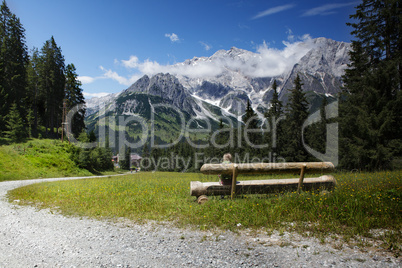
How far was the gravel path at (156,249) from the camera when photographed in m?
4.28

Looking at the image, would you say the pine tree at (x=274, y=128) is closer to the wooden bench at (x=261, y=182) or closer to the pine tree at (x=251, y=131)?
the pine tree at (x=251, y=131)

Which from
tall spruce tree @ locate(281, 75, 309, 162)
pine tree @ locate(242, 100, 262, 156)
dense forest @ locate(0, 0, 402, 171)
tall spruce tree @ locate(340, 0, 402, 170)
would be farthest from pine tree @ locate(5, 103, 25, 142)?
tall spruce tree @ locate(340, 0, 402, 170)

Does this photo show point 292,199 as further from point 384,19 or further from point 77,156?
point 77,156

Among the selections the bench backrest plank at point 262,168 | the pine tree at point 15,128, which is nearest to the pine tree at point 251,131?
the bench backrest plank at point 262,168

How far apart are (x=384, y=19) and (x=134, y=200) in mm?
28916

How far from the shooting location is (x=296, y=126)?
126 feet

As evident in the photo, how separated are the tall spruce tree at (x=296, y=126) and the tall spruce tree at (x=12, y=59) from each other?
50.6 metres

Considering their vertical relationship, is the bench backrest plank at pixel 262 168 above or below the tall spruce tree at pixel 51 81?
below

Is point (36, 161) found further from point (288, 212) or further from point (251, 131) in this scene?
point (251, 131)

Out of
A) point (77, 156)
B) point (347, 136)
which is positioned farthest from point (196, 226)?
point (77, 156)

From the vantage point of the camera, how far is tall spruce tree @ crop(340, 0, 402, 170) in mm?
20141

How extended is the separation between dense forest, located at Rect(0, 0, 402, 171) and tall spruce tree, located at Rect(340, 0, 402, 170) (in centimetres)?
7

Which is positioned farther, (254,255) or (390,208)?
(390,208)

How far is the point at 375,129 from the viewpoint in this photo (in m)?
20.8
